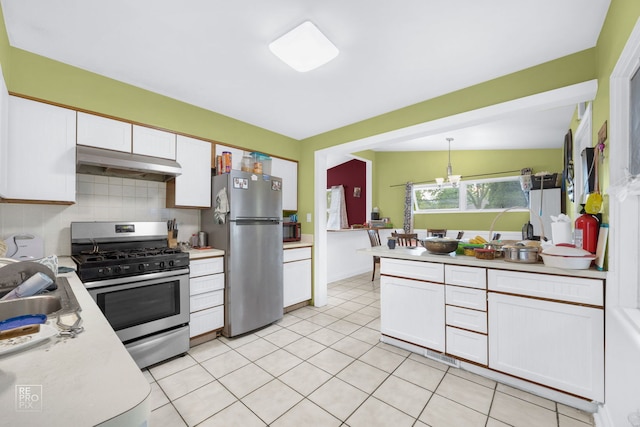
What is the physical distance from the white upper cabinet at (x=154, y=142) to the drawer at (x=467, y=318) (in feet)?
9.71

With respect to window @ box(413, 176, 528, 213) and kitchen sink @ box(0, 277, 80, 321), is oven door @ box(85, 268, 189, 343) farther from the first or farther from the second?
window @ box(413, 176, 528, 213)

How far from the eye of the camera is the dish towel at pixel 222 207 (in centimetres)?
279

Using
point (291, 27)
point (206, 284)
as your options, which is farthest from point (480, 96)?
point (206, 284)

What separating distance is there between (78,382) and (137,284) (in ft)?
6.00

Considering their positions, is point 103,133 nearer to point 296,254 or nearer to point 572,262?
point 296,254

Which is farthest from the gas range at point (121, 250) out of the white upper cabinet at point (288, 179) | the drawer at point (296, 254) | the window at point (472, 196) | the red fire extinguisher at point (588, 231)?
the window at point (472, 196)

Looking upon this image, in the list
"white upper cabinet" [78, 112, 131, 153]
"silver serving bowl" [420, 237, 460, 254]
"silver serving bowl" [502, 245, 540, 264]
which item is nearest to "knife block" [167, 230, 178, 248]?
"white upper cabinet" [78, 112, 131, 153]

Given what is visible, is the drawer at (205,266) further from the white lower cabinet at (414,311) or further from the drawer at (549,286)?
the drawer at (549,286)

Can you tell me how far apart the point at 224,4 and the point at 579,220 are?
2.71 m

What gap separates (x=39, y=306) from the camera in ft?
3.58

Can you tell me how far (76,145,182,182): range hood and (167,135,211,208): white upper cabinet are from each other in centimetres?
15

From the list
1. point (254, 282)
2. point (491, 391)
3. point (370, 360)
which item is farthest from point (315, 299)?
point (491, 391)

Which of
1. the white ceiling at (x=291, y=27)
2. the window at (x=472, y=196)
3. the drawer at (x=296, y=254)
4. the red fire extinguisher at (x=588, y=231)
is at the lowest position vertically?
the drawer at (x=296, y=254)

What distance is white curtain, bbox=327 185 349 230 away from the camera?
664 cm
